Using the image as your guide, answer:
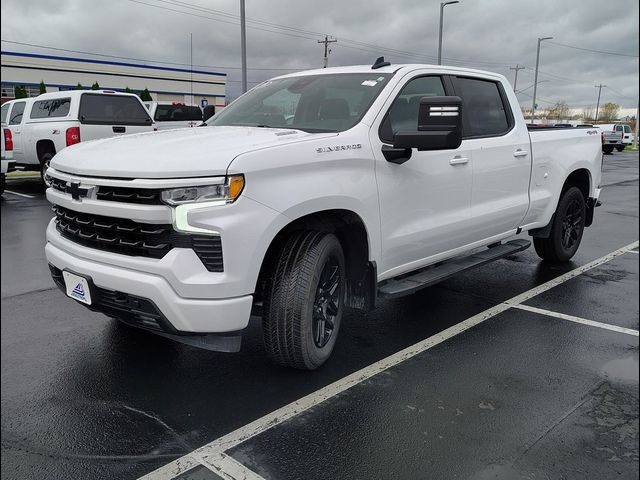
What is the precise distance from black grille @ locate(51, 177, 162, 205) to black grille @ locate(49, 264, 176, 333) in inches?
19.1

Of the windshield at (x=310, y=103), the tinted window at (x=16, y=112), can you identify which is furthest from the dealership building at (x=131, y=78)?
the windshield at (x=310, y=103)

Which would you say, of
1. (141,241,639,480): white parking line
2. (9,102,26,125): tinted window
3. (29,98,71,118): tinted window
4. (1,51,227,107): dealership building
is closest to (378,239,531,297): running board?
(141,241,639,480): white parking line

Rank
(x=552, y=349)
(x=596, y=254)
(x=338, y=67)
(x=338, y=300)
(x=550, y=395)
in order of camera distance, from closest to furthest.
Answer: (x=550, y=395) < (x=338, y=300) < (x=552, y=349) < (x=338, y=67) < (x=596, y=254)

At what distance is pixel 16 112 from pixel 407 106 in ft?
42.1

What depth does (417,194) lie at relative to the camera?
4.08 meters

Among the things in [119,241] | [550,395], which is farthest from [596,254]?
[119,241]

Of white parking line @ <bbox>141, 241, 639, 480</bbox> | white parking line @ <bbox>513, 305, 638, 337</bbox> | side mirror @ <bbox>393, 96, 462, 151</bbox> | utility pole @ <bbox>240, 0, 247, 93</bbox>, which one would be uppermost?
utility pole @ <bbox>240, 0, 247, 93</bbox>

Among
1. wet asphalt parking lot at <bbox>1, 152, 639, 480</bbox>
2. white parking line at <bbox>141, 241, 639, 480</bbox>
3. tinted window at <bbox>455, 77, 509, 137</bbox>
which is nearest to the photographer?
wet asphalt parking lot at <bbox>1, 152, 639, 480</bbox>

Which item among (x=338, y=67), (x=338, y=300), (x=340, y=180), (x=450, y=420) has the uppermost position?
(x=338, y=67)

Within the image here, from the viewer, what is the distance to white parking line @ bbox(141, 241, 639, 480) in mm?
2738

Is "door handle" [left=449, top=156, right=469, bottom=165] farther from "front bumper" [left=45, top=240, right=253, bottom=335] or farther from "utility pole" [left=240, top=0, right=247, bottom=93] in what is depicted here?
"front bumper" [left=45, top=240, right=253, bottom=335]

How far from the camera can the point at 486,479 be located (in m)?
2.61

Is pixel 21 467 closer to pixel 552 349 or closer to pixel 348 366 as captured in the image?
pixel 348 366

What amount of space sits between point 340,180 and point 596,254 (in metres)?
4.95
